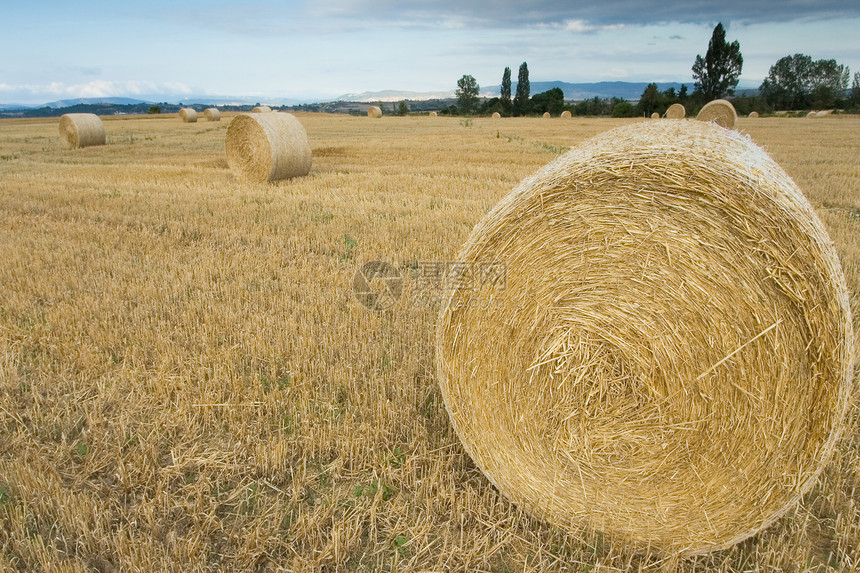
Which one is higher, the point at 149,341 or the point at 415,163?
the point at 415,163

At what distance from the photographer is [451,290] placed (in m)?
3.07

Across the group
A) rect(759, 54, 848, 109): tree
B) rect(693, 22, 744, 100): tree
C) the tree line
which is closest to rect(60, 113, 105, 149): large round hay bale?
the tree line

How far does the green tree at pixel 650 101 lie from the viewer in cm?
4912

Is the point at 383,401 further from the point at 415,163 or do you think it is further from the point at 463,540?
the point at 415,163

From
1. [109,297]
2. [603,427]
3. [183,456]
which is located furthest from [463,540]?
[109,297]

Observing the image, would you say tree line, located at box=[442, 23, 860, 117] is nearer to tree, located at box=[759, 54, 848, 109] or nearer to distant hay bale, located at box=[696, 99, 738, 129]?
tree, located at box=[759, 54, 848, 109]

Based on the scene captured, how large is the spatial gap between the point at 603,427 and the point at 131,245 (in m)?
6.55

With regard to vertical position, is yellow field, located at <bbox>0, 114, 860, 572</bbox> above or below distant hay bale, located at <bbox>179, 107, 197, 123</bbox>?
below

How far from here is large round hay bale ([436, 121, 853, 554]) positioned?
2490 mm

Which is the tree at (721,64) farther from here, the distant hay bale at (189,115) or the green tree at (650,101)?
the distant hay bale at (189,115)

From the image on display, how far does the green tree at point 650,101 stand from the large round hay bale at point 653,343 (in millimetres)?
50998

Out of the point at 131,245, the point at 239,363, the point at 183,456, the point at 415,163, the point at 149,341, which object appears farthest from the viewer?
the point at 415,163

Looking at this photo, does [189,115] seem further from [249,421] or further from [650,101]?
[249,421]

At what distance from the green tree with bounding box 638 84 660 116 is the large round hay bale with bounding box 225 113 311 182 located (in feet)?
144
